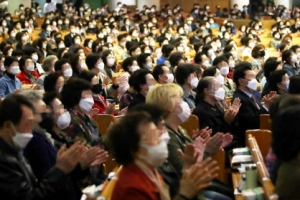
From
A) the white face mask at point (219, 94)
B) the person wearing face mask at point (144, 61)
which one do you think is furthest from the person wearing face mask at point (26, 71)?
the white face mask at point (219, 94)

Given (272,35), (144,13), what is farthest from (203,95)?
(144,13)

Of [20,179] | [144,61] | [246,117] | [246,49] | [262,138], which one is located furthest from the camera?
[246,49]

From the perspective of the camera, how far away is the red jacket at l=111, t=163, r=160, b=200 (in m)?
2.85

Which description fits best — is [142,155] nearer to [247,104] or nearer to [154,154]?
[154,154]

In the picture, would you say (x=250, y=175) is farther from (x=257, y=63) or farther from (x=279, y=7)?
(x=279, y=7)

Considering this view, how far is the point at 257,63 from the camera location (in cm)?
1142

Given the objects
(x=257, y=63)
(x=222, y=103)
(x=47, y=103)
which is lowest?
(x=257, y=63)

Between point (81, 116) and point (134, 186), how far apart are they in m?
2.30

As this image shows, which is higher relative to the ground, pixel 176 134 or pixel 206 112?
pixel 176 134

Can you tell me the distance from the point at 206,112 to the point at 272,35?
12461 millimetres

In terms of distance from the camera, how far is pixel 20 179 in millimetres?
3416

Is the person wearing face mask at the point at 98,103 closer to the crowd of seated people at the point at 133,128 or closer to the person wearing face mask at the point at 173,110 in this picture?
the crowd of seated people at the point at 133,128

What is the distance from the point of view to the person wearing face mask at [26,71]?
958 cm

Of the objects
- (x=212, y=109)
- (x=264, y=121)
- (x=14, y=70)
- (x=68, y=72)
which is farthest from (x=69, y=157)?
(x=14, y=70)
